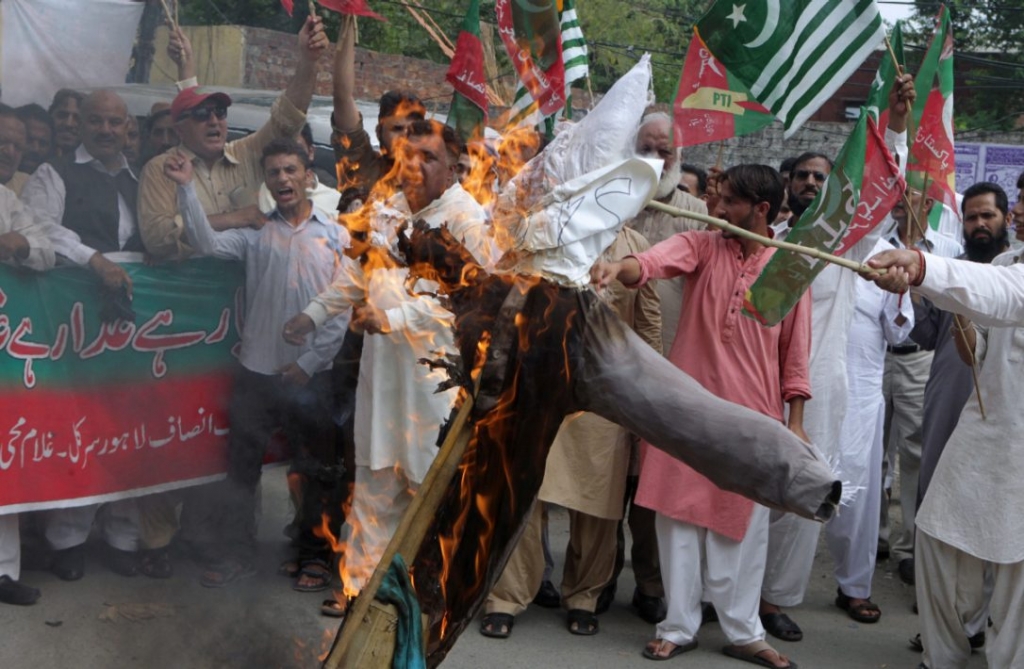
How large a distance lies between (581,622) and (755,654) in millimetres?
829

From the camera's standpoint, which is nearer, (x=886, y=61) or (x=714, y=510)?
(x=886, y=61)

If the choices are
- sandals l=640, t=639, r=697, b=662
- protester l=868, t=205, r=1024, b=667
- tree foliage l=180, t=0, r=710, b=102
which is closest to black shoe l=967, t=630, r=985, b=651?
protester l=868, t=205, r=1024, b=667

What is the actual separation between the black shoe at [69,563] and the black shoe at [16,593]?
0.12 m

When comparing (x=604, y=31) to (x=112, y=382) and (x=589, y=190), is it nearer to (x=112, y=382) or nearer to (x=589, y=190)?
(x=112, y=382)

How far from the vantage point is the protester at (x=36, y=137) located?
4.94 m

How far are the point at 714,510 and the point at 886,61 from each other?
204cm

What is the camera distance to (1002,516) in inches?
195

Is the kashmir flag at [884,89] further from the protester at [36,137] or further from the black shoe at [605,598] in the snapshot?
the protester at [36,137]

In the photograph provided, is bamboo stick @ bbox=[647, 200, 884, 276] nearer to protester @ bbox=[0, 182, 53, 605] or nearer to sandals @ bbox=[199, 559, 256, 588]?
sandals @ bbox=[199, 559, 256, 588]

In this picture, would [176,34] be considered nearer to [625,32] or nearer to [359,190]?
[359,190]

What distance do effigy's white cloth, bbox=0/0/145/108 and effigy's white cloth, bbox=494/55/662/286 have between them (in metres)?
2.84

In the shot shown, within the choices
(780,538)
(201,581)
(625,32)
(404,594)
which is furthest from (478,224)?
(625,32)

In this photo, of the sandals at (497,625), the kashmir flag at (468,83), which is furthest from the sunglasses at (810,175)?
the sandals at (497,625)

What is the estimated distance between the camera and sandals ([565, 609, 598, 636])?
576cm
